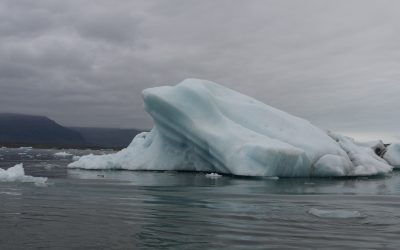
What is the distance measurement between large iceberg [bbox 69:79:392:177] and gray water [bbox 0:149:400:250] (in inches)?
255

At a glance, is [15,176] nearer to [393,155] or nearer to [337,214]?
[337,214]

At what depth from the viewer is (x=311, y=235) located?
335 inches

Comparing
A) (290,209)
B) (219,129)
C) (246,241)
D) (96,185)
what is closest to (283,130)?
(219,129)

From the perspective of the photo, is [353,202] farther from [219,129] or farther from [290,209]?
[219,129]

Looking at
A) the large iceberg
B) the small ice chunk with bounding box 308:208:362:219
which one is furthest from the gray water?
the large iceberg

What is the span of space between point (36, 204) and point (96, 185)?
572 cm

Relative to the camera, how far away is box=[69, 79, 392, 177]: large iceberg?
2288 centimetres

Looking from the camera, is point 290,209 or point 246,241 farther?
point 290,209

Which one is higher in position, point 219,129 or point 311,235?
point 219,129

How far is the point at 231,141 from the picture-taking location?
922 inches

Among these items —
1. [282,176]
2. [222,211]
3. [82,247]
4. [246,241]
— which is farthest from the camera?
[282,176]

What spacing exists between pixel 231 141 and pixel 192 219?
13.4 metres

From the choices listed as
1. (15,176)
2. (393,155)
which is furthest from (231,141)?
(393,155)

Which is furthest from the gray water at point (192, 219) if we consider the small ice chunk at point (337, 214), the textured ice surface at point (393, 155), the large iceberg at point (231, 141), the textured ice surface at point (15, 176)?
the textured ice surface at point (393, 155)
